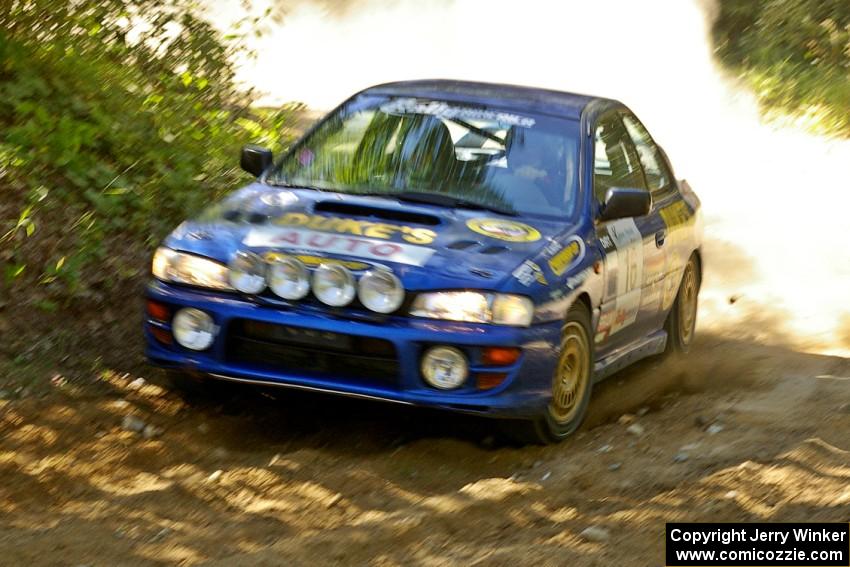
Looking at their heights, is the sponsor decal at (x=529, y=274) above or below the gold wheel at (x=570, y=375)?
above

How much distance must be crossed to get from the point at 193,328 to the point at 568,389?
1.81 metres

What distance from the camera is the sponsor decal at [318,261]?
6602mm

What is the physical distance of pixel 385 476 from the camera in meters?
6.53

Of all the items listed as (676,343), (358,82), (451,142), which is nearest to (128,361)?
(451,142)

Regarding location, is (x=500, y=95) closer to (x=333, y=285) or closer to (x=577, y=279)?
(x=577, y=279)

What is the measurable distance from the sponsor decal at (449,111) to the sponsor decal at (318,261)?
5.03ft

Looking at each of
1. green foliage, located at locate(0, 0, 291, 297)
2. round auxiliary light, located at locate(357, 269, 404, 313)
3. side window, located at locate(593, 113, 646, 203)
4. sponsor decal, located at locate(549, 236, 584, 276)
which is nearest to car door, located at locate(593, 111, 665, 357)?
side window, located at locate(593, 113, 646, 203)

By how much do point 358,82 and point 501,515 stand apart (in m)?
17.2

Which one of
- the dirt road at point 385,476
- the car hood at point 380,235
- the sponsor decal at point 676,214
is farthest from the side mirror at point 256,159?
the sponsor decal at point 676,214

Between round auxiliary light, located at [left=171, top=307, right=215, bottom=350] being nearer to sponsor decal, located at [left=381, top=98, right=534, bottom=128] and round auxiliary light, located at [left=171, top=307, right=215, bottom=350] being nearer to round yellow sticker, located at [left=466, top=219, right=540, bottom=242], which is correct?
round yellow sticker, located at [left=466, top=219, right=540, bottom=242]

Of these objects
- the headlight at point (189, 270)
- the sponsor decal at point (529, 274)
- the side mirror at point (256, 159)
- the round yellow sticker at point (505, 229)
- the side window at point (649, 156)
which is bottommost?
the side window at point (649, 156)

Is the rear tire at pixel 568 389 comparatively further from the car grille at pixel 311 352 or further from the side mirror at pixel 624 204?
the car grille at pixel 311 352

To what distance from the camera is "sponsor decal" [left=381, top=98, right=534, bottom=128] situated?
7809 mm

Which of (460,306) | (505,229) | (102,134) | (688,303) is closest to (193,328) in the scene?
(460,306)
